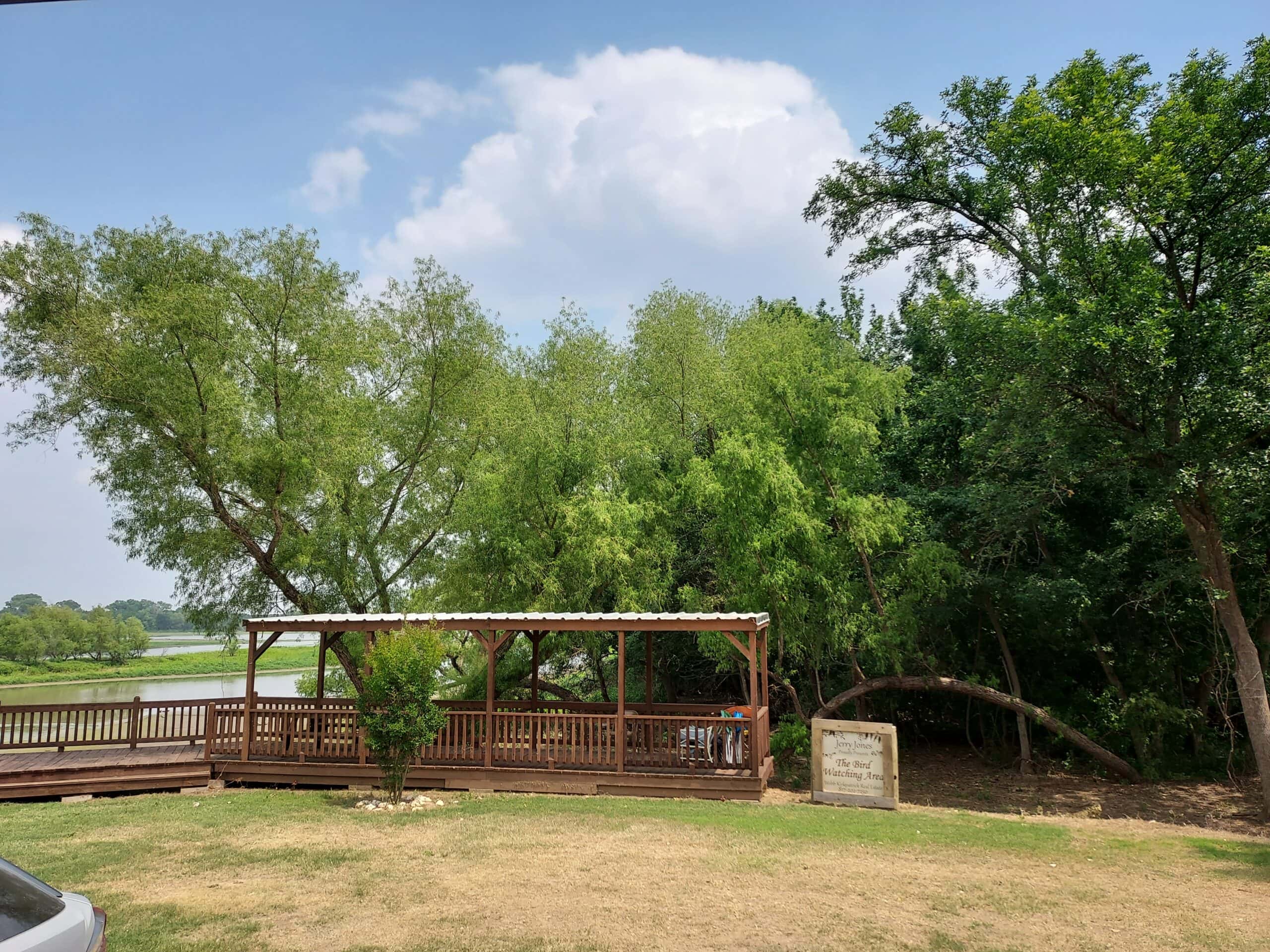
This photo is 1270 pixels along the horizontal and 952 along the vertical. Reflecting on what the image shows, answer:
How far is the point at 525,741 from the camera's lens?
39.7 ft

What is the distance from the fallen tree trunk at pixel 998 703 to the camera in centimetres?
1407

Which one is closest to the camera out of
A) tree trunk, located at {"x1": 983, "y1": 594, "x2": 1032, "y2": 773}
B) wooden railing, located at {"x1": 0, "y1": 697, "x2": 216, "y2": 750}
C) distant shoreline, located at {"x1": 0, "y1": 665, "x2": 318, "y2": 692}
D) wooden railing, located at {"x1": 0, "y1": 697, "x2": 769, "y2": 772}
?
wooden railing, located at {"x1": 0, "y1": 697, "x2": 769, "y2": 772}

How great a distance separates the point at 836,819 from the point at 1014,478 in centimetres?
796

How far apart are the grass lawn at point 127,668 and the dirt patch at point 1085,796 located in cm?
2908

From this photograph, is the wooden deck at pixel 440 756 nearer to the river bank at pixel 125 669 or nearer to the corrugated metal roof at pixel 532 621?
the corrugated metal roof at pixel 532 621

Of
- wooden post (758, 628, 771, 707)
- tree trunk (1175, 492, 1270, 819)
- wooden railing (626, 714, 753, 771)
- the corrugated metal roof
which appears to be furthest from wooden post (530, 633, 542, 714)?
tree trunk (1175, 492, 1270, 819)

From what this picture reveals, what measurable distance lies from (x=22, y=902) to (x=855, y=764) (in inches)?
407

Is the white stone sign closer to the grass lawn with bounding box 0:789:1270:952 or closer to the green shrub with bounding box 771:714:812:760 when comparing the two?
the grass lawn with bounding box 0:789:1270:952

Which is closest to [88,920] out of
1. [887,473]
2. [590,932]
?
[590,932]

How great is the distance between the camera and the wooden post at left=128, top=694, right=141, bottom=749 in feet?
42.3

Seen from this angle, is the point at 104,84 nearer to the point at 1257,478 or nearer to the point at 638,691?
the point at 1257,478

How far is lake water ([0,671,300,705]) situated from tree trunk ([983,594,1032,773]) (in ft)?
73.9

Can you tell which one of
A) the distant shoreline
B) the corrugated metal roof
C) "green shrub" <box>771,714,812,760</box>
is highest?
the corrugated metal roof

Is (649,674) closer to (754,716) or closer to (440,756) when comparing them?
(754,716)
